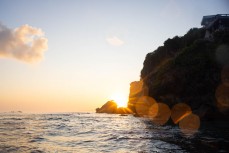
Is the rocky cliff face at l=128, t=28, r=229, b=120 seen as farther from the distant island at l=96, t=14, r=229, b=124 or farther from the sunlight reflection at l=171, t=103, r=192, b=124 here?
the sunlight reflection at l=171, t=103, r=192, b=124

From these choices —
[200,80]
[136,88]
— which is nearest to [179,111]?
[200,80]

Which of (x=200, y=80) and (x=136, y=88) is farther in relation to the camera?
(x=136, y=88)

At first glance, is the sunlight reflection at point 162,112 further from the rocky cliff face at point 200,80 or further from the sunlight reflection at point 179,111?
the sunlight reflection at point 179,111

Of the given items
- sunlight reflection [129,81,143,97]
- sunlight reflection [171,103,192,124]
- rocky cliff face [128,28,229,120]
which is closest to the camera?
rocky cliff face [128,28,229,120]

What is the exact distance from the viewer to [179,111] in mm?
54562

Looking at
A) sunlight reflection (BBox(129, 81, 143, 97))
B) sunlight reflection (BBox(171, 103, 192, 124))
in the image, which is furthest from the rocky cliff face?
sunlight reflection (BBox(129, 81, 143, 97))

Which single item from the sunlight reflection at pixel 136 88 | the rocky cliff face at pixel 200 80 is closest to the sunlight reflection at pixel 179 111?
the rocky cliff face at pixel 200 80

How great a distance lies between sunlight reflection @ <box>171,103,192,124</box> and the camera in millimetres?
51763

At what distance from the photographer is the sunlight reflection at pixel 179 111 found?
170 ft

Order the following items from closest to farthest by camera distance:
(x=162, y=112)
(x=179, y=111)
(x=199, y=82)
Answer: (x=199, y=82) → (x=179, y=111) → (x=162, y=112)

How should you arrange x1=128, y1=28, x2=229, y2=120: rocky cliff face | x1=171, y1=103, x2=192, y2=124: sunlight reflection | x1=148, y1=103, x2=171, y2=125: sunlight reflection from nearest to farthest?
x1=128, y1=28, x2=229, y2=120: rocky cliff face, x1=171, y1=103, x2=192, y2=124: sunlight reflection, x1=148, y1=103, x2=171, y2=125: sunlight reflection

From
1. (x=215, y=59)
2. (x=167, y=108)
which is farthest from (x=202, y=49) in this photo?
(x=167, y=108)

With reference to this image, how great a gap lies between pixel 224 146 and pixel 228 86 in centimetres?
3279

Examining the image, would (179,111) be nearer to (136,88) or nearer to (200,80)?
(200,80)
